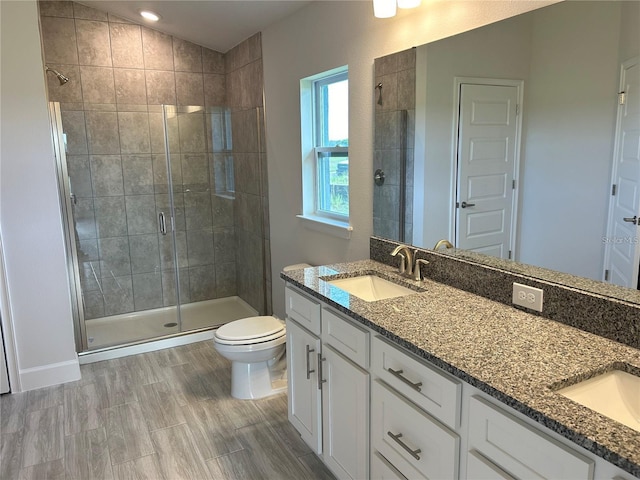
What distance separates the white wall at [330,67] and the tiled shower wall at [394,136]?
0.07 m

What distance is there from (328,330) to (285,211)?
5.93 ft

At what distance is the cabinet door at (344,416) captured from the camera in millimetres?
1789

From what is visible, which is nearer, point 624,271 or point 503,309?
point 624,271

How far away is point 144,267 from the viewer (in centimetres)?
424

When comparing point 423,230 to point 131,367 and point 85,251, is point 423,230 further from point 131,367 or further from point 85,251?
point 85,251

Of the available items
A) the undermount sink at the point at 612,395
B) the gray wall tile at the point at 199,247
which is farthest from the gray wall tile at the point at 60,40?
the undermount sink at the point at 612,395

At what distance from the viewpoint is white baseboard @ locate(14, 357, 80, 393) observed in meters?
3.09

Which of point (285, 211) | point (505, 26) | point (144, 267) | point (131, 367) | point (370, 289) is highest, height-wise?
point (505, 26)

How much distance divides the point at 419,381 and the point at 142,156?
3.42 metres

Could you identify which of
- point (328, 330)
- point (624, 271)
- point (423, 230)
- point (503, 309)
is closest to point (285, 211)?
point (423, 230)

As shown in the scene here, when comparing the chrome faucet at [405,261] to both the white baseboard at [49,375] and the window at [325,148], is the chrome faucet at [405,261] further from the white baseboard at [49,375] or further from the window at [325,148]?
the white baseboard at [49,375]

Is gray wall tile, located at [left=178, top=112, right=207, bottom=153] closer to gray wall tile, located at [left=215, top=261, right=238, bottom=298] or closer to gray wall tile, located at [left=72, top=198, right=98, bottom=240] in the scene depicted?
gray wall tile, located at [left=72, top=198, right=98, bottom=240]

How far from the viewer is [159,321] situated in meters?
4.14

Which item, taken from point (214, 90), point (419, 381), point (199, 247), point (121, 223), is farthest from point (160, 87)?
point (419, 381)
